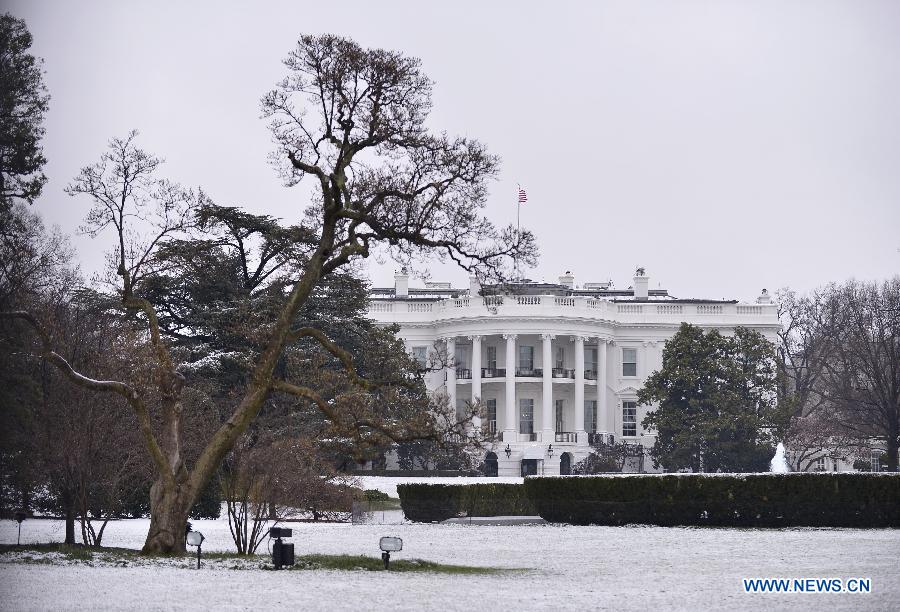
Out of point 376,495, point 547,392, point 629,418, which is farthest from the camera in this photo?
point 629,418

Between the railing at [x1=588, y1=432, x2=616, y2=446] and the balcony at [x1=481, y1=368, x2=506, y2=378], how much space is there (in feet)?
19.6

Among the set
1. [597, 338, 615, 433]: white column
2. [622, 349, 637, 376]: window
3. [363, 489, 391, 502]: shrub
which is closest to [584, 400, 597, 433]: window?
[597, 338, 615, 433]: white column

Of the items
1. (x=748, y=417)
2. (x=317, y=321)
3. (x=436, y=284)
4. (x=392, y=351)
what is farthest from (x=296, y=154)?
(x=436, y=284)

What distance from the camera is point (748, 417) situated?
6581cm

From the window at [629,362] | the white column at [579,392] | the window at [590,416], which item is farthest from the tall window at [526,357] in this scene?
the window at [629,362]

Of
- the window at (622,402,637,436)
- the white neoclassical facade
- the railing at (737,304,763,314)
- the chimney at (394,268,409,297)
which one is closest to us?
the white neoclassical facade

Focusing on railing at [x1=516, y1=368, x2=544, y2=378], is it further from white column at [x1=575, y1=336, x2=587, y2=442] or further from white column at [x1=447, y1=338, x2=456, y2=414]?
white column at [x1=447, y1=338, x2=456, y2=414]

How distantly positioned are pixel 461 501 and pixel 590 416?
3828 cm

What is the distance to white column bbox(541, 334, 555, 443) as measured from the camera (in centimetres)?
7431

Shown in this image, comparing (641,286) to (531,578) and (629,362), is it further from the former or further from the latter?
(531,578)

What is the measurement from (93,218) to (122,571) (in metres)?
7.20

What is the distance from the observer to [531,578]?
21125mm

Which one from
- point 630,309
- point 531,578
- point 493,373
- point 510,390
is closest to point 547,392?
point 510,390

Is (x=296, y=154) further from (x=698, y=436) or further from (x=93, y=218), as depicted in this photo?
(x=698, y=436)
